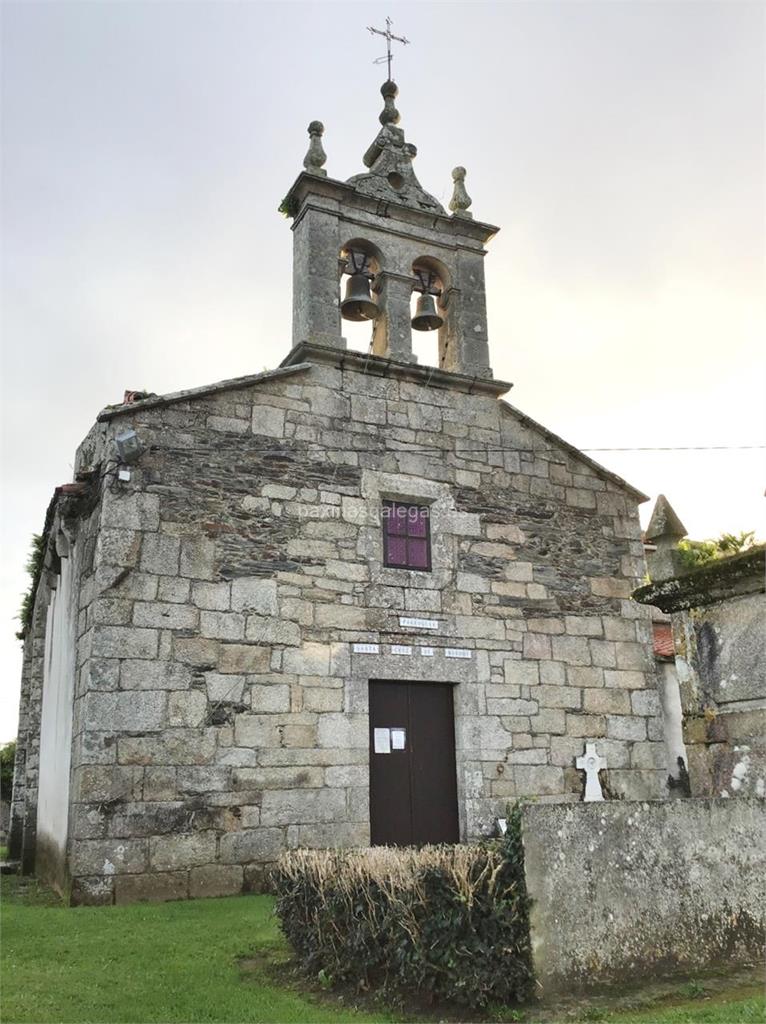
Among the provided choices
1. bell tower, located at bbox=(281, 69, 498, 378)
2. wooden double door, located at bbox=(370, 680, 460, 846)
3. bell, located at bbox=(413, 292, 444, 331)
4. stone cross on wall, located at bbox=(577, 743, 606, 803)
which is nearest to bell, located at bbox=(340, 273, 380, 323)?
bell tower, located at bbox=(281, 69, 498, 378)

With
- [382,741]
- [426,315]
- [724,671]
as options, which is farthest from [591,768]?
[724,671]

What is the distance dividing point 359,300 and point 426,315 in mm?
901

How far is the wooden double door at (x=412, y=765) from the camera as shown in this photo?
879 cm

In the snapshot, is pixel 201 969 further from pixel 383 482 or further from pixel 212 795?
pixel 383 482

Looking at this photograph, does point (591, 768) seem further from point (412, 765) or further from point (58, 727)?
point (58, 727)

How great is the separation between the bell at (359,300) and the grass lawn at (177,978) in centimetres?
646

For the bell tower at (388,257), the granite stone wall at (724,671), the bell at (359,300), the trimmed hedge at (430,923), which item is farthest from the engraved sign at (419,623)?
the granite stone wall at (724,671)

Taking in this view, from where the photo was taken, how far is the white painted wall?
8.57m

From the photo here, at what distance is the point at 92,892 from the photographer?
24.0 feet

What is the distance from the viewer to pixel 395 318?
10352mm

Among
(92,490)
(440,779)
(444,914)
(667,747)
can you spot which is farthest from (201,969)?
(667,747)

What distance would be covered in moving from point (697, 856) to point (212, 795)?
478 centimetres

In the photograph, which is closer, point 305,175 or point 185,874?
point 185,874

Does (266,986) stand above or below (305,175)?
below
